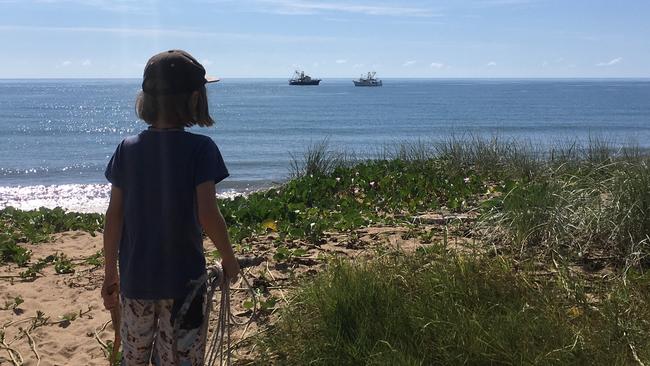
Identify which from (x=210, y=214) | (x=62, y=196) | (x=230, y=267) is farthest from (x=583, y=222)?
(x=62, y=196)

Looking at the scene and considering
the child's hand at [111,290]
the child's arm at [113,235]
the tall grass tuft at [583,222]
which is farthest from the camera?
the tall grass tuft at [583,222]

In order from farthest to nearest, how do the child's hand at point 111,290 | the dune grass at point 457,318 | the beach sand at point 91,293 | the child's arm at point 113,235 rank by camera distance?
the beach sand at point 91,293 → the dune grass at point 457,318 → the child's hand at point 111,290 → the child's arm at point 113,235

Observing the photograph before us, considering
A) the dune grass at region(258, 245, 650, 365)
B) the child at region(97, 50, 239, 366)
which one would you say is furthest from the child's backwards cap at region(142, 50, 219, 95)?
the dune grass at region(258, 245, 650, 365)

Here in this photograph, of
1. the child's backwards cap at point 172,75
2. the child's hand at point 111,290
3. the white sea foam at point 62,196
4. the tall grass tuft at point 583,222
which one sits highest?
the child's backwards cap at point 172,75

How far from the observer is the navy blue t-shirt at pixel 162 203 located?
276 cm

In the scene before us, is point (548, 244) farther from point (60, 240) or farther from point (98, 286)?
point (60, 240)

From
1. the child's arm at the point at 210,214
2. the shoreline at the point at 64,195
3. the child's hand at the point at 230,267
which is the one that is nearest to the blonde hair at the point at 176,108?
the child's arm at the point at 210,214

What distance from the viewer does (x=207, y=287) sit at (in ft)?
9.89

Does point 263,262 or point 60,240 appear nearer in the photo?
point 263,262

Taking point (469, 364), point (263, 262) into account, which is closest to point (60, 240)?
point (263, 262)

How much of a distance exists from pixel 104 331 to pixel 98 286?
3.46 ft

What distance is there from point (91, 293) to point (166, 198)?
3.23 meters

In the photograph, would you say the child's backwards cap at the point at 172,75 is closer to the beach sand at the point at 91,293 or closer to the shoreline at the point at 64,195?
the beach sand at the point at 91,293

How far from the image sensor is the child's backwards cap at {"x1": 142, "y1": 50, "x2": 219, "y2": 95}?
274 cm
